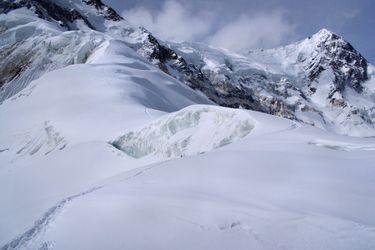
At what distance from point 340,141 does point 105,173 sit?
607 cm

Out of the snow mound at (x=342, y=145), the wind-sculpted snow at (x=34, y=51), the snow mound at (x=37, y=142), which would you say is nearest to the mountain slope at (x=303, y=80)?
the wind-sculpted snow at (x=34, y=51)

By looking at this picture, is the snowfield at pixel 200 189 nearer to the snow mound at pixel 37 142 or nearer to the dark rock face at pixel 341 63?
the snow mound at pixel 37 142

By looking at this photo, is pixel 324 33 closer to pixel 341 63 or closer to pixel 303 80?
pixel 341 63

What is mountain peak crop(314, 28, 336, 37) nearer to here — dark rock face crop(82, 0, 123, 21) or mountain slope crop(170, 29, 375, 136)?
mountain slope crop(170, 29, 375, 136)

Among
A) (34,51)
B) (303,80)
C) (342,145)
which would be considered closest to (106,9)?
(34,51)

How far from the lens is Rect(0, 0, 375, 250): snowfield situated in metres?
5.06

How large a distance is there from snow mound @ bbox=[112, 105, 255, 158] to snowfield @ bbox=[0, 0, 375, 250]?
0.13ft

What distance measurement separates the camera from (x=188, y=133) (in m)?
12.5

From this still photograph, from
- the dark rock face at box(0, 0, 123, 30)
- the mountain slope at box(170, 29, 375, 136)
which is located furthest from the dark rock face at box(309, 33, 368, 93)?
the dark rock face at box(0, 0, 123, 30)

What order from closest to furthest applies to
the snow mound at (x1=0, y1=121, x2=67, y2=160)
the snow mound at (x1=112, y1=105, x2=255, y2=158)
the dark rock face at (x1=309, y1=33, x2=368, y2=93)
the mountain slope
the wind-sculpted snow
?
the snow mound at (x1=112, y1=105, x2=255, y2=158)
the snow mound at (x1=0, y1=121, x2=67, y2=160)
the wind-sculpted snow
the mountain slope
the dark rock face at (x1=309, y1=33, x2=368, y2=93)

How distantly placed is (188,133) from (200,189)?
601 cm

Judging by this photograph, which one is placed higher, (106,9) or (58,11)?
(106,9)

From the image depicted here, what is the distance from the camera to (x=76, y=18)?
255 ft

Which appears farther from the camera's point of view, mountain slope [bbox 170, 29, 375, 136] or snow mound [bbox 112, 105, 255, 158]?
mountain slope [bbox 170, 29, 375, 136]
